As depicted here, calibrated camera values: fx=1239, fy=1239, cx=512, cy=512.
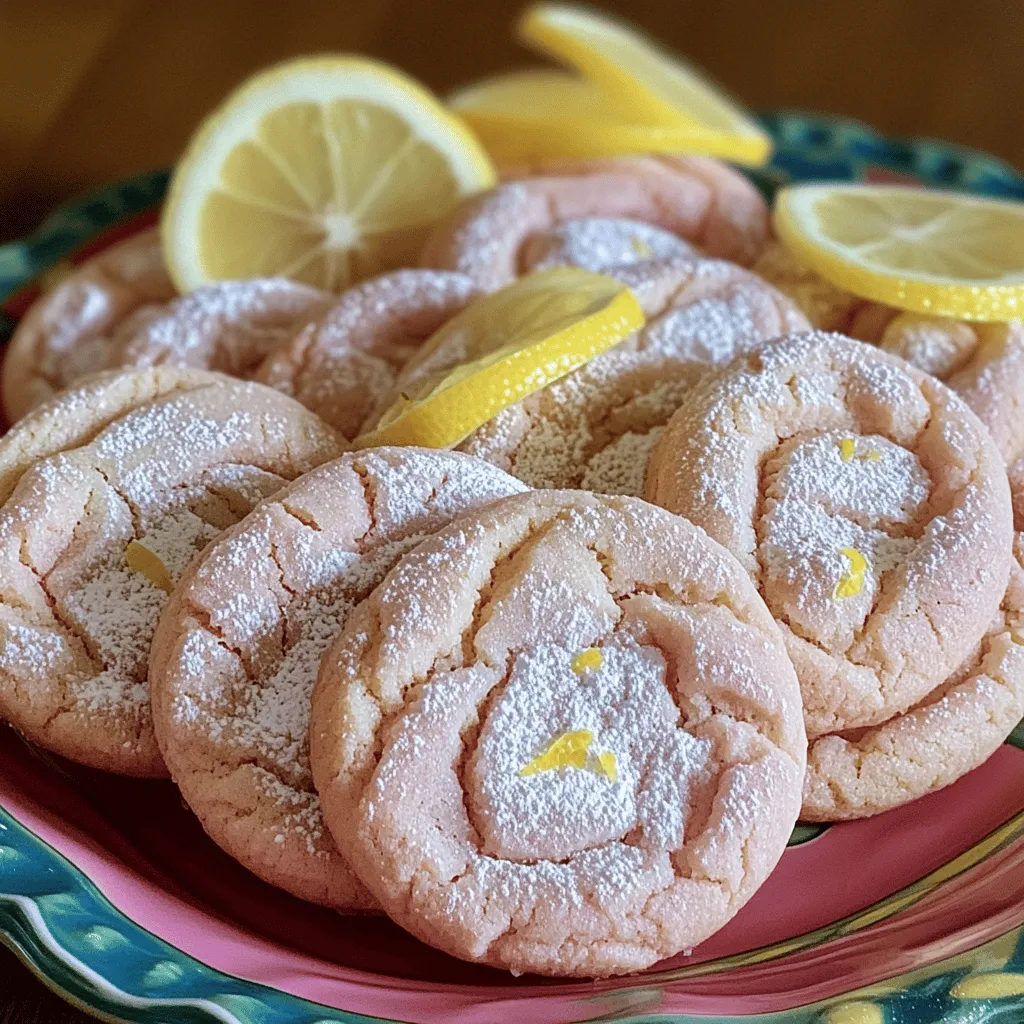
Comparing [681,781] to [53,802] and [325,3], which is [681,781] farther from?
[325,3]

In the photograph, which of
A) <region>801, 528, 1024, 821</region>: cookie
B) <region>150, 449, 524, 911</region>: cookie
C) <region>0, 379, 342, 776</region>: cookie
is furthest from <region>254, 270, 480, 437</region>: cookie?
<region>801, 528, 1024, 821</region>: cookie

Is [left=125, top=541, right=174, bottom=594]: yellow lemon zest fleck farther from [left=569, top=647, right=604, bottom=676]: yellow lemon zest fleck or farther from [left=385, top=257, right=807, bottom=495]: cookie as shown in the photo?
[left=569, top=647, right=604, bottom=676]: yellow lemon zest fleck

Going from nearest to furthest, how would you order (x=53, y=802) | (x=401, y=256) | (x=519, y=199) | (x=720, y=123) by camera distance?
(x=53, y=802), (x=519, y=199), (x=401, y=256), (x=720, y=123)

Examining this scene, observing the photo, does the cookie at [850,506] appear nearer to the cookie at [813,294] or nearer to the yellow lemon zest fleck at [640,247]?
the cookie at [813,294]

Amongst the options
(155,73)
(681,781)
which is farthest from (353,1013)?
(155,73)

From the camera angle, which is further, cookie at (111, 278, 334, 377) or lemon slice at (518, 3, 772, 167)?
lemon slice at (518, 3, 772, 167)

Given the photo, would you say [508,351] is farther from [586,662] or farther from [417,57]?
[417,57]

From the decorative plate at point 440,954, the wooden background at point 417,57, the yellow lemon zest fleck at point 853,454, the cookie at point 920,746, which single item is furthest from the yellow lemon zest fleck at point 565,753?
the wooden background at point 417,57
